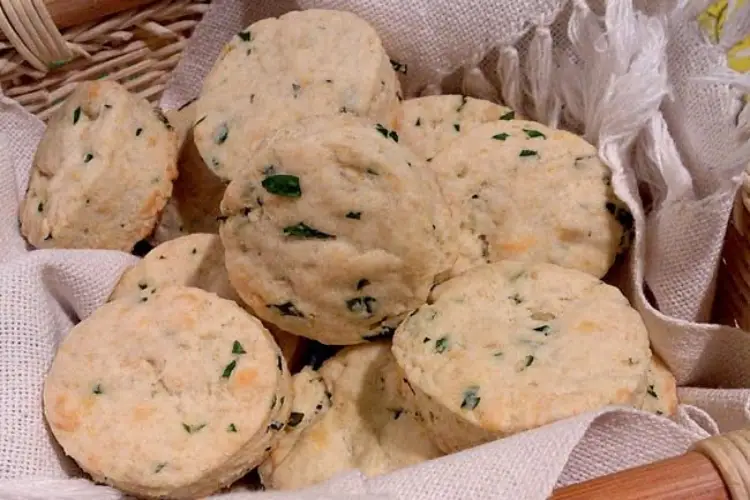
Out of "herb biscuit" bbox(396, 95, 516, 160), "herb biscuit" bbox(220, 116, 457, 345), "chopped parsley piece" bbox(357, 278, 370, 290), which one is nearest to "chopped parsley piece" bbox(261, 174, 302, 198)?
"herb biscuit" bbox(220, 116, 457, 345)

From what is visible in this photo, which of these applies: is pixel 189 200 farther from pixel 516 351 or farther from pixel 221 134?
pixel 516 351

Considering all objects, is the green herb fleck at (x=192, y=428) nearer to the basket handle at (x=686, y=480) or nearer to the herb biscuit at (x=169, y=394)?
the herb biscuit at (x=169, y=394)

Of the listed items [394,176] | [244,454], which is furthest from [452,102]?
[244,454]

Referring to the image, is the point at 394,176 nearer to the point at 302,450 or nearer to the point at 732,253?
the point at 302,450

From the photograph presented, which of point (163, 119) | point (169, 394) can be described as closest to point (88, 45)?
point (163, 119)

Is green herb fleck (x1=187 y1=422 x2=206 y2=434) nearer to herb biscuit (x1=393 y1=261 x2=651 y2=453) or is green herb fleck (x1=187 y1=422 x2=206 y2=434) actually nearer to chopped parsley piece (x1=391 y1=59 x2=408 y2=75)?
herb biscuit (x1=393 y1=261 x2=651 y2=453)

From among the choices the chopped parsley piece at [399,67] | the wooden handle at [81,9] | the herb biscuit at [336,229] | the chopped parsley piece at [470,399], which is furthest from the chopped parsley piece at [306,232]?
the wooden handle at [81,9]
